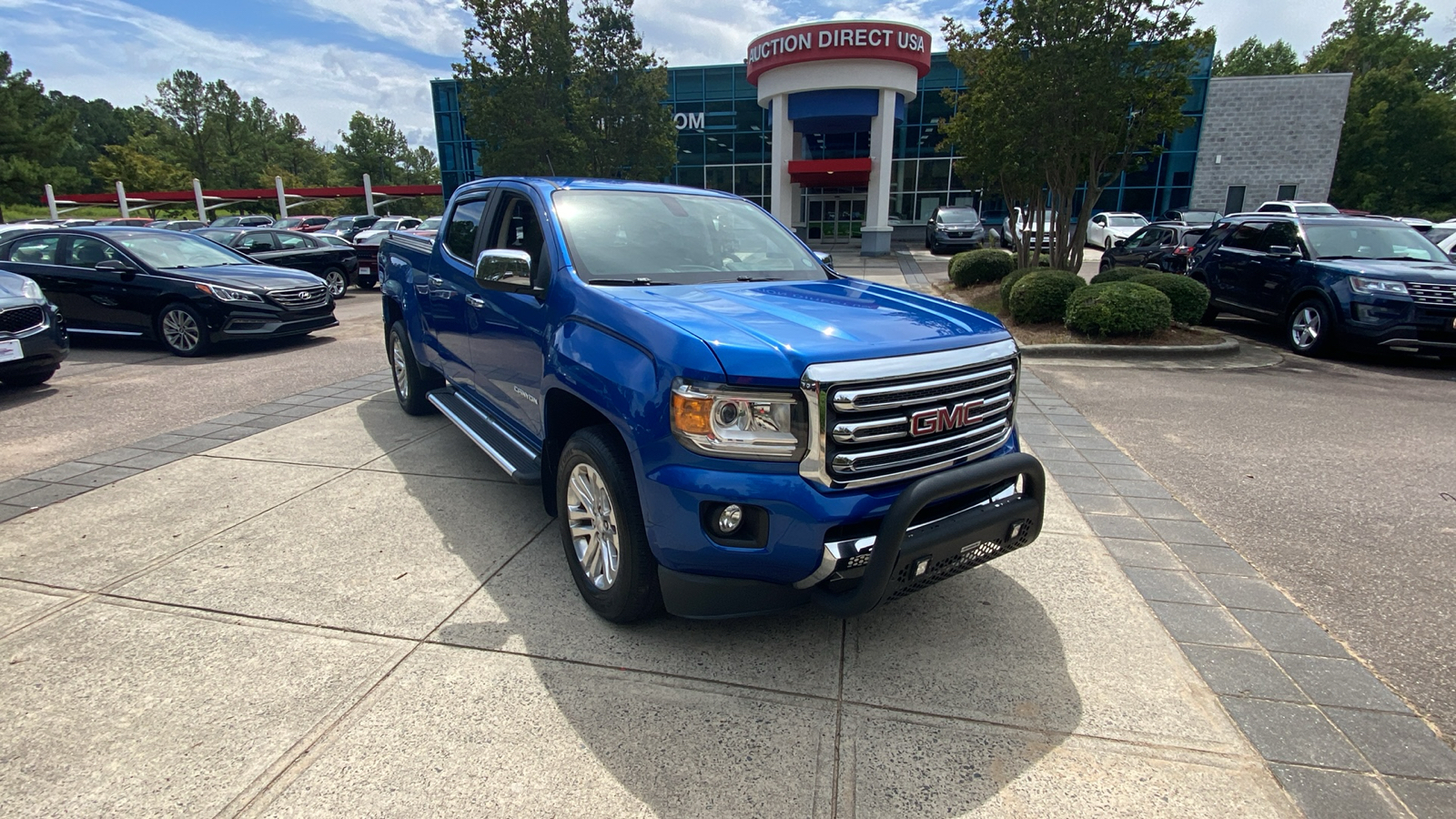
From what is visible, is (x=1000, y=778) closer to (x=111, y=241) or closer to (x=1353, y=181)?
(x=111, y=241)

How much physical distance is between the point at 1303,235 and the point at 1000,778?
34.7ft

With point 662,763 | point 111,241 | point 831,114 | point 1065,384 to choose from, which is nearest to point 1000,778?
point 662,763

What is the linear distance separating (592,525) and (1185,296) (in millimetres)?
9712

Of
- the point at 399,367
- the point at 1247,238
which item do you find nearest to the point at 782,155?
the point at 1247,238

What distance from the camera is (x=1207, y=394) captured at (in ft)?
24.2

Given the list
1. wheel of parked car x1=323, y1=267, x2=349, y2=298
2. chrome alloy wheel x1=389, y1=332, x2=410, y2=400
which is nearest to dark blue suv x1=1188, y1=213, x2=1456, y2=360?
chrome alloy wheel x1=389, y1=332, x2=410, y2=400

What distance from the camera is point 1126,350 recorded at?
9.05 meters

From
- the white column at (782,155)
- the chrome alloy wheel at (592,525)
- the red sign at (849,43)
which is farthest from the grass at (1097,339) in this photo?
the white column at (782,155)

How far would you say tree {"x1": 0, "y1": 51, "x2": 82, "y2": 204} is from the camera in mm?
42875

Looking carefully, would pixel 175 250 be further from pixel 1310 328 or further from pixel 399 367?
pixel 1310 328

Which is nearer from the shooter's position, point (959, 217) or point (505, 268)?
point (505, 268)

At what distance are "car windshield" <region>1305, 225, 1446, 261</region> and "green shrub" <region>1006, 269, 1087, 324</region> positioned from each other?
2.90 meters

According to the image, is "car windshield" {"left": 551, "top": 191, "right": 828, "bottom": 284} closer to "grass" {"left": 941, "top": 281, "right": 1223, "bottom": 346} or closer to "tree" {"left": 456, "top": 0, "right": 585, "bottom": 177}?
"grass" {"left": 941, "top": 281, "right": 1223, "bottom": 346}

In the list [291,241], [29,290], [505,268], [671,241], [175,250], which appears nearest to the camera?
[505,268]
